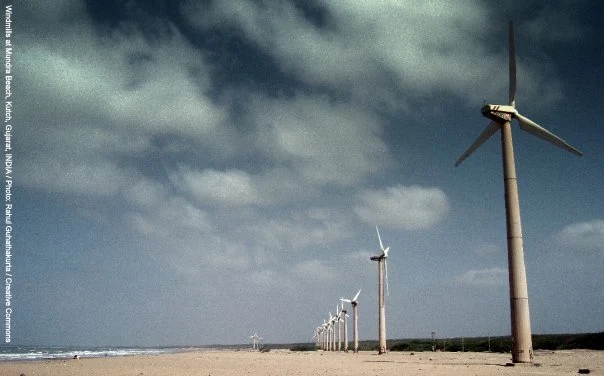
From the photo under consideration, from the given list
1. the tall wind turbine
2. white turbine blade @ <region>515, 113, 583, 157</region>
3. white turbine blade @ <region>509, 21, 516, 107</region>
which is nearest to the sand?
the tall wind turbine

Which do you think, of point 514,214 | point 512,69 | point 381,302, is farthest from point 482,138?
point 381,302

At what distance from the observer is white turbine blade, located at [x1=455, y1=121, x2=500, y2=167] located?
4006 centimetres

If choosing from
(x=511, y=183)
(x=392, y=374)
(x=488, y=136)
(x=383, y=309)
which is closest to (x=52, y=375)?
(x=392, y=374)

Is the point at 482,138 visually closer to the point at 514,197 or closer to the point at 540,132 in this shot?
the point at 540,132

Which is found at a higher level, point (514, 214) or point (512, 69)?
point (512, 69)

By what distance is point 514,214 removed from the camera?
113 ft

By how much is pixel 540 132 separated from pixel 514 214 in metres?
9.72

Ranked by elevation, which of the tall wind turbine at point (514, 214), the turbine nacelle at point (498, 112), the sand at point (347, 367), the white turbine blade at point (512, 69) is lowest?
the sand at point (347, 367)

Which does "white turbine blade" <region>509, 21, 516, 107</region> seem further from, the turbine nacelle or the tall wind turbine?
the turbine nacelle

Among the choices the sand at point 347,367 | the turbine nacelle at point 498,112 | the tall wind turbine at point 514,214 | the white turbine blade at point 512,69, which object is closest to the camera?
the sand at point 347,367

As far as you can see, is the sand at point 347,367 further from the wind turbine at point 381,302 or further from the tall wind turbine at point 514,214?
the wind turbine at point 381,302

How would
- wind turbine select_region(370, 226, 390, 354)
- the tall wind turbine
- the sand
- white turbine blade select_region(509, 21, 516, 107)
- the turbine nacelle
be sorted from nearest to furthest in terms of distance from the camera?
the sand
the tall wind turbine
the turbine nacelle
white turbine blade select_region(509, 21, 516, 107)
wind turbine select_region(370, 226, 390, 354)

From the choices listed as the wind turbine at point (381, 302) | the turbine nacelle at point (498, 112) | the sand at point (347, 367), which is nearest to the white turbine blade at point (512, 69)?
the turbine nacelle at point (498, 112)

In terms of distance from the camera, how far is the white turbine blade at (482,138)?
4006 centimetres
